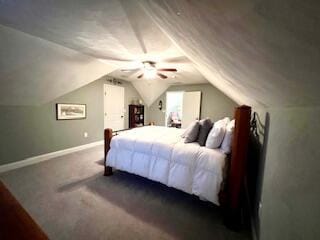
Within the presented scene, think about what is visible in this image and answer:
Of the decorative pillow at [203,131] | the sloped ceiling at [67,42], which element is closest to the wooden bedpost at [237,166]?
the decorative pillow at [203,131]

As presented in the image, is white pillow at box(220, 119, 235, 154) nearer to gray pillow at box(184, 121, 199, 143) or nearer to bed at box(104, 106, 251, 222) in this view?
bed at box(104, 106, 251, 222)

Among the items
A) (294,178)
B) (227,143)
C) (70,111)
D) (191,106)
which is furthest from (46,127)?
(191,106)

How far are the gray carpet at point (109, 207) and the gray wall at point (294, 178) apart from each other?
3.10ft

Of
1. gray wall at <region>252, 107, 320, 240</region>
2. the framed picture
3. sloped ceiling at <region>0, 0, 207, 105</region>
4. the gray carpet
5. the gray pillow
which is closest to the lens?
gray wall at <region>252, 107, 320, 240</region>

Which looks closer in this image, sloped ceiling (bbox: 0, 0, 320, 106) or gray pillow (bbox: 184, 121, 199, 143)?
sloped ceiling (bbox: 0, 0, 320, 106)

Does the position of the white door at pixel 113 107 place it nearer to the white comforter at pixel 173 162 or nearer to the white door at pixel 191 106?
the white door at pixel 191 106

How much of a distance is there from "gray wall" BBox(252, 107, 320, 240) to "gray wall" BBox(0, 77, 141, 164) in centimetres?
433

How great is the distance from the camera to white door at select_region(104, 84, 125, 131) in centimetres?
544

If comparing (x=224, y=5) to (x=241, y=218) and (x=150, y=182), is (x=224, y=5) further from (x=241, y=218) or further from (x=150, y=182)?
(x=150, y=182)

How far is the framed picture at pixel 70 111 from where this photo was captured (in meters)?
4.03

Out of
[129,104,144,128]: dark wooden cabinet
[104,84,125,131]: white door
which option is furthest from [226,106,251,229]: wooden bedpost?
[129,104,144,128]: dark wooden cabinet

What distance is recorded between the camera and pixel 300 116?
830 millimetres

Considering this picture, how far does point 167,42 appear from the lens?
232 centimetres

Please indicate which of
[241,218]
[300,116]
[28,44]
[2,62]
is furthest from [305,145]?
[2,62]
